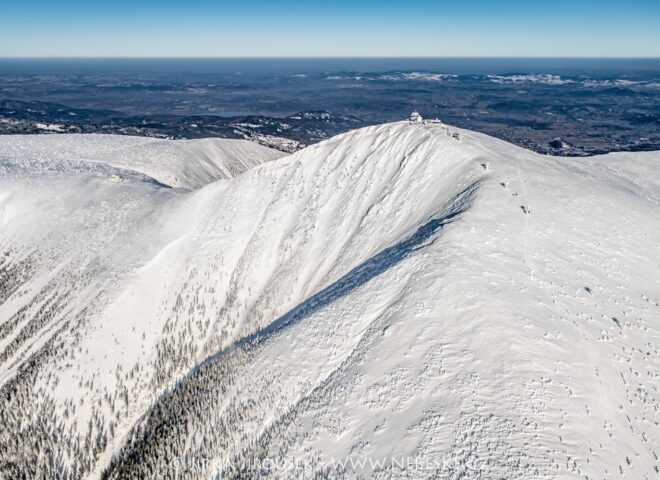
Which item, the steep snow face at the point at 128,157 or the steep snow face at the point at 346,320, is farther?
the steep snow face at the point at 128,157

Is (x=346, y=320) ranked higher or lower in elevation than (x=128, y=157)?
higher

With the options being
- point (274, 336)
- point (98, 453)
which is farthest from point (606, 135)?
point (98, 453)

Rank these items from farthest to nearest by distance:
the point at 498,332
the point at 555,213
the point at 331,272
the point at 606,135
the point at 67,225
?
the point at 606,135, the point at 67,225, the point at 331,272, the point at 555,213, the point at 498,332

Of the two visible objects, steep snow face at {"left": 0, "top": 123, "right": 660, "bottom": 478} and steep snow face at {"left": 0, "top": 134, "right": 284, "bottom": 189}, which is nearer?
steep snow face at {"left": 0, "top": 123, "right": 660, "bottom": 478}

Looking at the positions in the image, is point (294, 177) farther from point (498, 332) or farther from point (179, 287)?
point (498, 332)

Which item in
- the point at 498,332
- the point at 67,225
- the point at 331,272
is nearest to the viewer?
the point at 498,332
